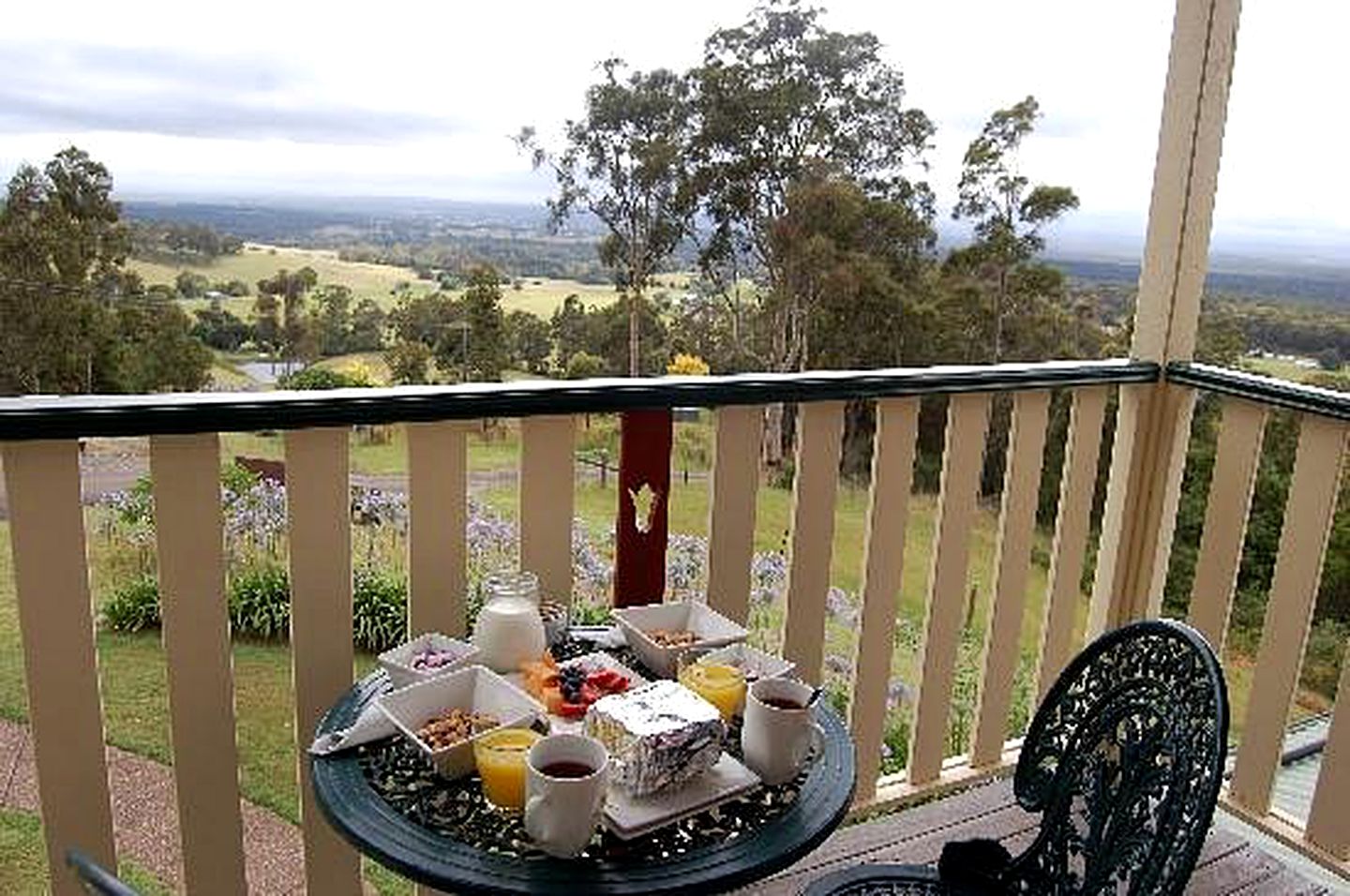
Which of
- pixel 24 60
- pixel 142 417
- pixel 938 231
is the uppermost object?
pixel 24 60

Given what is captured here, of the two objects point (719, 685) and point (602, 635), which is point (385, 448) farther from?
point (719, 685)

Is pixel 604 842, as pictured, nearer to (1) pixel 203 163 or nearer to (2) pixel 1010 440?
(1) pixel 203 163

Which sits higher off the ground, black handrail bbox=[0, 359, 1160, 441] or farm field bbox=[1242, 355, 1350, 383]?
farm field bbox=[1242, 355, 1350, 383]

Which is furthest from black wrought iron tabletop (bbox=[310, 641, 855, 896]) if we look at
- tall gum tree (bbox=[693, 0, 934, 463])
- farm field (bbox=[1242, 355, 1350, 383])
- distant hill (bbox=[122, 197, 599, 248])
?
farm field (bbox=[1242, 355, 1350, 383])

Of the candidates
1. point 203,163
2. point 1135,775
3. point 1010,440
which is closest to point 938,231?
point 1010,440

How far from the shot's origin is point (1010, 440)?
2562 mm

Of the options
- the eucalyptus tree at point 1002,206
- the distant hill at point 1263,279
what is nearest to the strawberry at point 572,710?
the eucalyptus tree at point 1002,206

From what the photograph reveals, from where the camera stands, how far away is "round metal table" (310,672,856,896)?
1.20 metres

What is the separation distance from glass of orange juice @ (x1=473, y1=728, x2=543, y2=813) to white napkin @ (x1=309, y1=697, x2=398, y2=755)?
7.5 inches

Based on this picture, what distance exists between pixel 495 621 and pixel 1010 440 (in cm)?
148

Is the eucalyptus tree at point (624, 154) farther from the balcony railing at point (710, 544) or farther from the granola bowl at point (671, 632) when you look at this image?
the granola bowl at point (671, 632)

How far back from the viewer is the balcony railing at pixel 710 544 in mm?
1699

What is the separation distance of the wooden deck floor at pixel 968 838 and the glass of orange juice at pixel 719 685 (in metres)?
1.05

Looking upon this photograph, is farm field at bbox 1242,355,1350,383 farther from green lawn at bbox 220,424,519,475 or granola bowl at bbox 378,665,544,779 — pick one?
granola bowl at bbox 378,665,544,779
